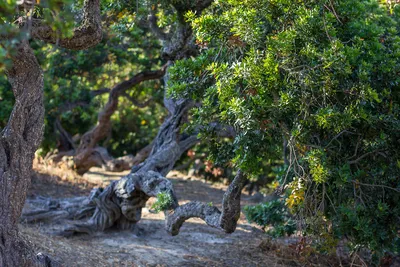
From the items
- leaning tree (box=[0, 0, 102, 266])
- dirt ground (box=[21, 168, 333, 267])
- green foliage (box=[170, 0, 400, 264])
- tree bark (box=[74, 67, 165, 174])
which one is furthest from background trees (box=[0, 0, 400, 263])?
tree bark (box=[74, 67, 165, 174])

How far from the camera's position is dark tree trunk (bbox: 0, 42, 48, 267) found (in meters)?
5.66

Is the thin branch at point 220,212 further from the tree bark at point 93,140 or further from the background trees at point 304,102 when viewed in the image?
the tree bark at point 93,140

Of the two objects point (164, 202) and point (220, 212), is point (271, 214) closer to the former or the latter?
point (220, 212)

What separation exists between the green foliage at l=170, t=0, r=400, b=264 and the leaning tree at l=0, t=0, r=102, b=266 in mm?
1181

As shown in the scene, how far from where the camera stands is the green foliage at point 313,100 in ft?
19.3

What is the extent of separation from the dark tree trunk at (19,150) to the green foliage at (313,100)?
61.0 inches

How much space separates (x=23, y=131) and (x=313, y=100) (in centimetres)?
286

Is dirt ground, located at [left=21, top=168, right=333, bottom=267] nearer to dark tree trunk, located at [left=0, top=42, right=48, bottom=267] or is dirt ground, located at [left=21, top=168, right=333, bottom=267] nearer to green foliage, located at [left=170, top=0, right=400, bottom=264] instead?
dark tree trunk, located at [left=0, top=42, right=48, bottom=267]

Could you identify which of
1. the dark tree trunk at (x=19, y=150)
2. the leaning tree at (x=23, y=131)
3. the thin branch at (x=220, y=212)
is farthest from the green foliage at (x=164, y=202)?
the dark tree trunk at (x=19, y=150)

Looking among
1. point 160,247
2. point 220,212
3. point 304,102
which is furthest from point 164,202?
point 304,102

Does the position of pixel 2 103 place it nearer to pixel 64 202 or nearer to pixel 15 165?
pixel 64 202

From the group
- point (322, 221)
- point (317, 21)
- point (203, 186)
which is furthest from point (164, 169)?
point (203, 186)

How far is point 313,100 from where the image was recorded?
5.98 metres

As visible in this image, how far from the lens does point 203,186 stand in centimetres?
1536
